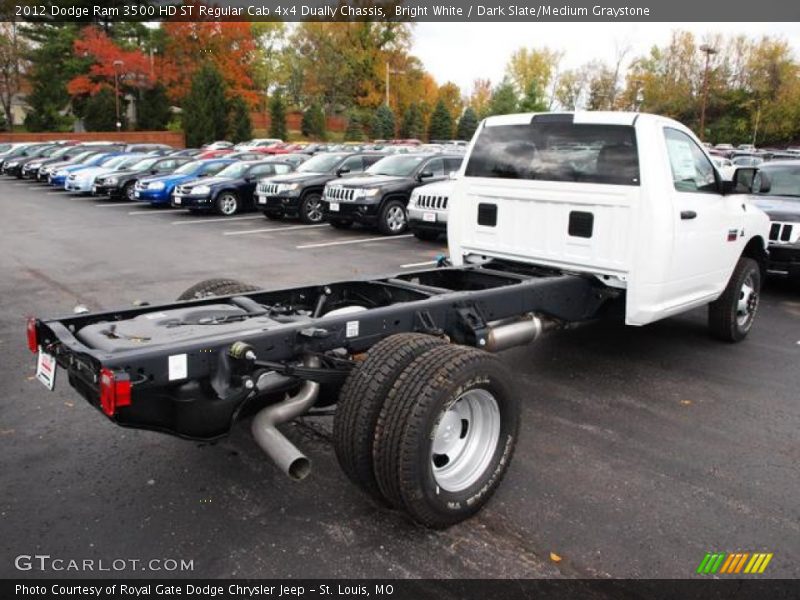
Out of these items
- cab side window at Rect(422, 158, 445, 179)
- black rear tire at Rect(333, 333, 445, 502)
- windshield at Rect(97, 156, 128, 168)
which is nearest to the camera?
black rear tire at Rect(333, 333, 445, 502)

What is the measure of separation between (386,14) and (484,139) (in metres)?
72.0

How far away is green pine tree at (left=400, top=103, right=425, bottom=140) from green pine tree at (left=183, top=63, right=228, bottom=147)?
20.2m

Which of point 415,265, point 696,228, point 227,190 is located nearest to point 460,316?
point 696,228

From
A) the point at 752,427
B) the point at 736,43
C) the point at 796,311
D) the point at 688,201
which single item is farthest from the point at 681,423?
the point at 736,43

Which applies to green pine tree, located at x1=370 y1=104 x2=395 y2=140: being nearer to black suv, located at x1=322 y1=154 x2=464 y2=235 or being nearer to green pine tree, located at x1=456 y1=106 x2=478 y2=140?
green pine tree, located at x1=456 y1=106 x2=478 y2=140

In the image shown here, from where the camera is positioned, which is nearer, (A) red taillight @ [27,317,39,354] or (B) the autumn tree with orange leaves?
(A) red taillight @ [27,317,39,354]

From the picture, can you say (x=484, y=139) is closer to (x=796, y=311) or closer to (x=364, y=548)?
(x=364, y=548)

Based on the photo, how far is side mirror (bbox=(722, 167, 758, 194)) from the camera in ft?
19.5

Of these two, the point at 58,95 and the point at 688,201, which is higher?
the point at 58,95

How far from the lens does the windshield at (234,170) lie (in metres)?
18.8

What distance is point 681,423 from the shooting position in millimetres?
4855

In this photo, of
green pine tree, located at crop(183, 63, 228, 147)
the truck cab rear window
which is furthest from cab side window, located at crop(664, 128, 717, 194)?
green pine tree, located at crop(183, 63, 228, 147)

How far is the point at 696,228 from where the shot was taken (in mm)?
5535

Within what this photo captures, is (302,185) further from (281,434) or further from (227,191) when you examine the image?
(281,434)
